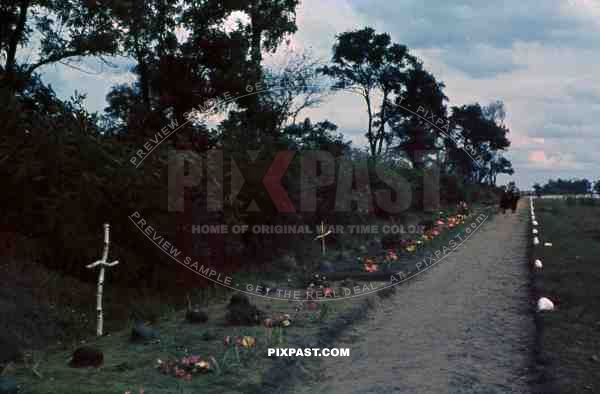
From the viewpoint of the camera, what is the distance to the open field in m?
6.73

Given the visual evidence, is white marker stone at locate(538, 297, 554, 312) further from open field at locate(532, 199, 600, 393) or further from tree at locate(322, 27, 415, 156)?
tree at locate(322, 27, 415, 156)

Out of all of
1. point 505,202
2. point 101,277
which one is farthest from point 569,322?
point 505,202

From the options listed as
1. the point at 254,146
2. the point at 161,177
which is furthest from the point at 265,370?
the point at 254,146

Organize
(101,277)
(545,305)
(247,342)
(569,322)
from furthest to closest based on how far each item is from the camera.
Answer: (545,305), (569,322), (101,277), (247,342)

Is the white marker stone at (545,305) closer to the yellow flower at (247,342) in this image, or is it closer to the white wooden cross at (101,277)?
the yellow flower at (247,342)

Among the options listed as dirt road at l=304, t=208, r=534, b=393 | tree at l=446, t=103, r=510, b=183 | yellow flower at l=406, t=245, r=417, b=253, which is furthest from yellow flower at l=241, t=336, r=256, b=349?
tree at l=446, t=103, r=510, b=183

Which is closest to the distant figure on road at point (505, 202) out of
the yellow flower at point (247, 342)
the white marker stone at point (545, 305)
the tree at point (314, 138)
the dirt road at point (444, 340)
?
the tree at point (314, 138)

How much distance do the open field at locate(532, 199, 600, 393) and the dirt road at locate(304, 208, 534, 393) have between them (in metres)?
0.27

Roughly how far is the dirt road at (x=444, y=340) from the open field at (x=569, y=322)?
0.90 feet

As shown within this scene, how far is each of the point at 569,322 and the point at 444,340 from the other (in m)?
1.99

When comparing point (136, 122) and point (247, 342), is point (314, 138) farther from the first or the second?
point (247, 342)

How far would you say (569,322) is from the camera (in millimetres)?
9102

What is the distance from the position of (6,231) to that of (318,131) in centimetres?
1342

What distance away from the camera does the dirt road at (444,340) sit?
6926 millimetres
